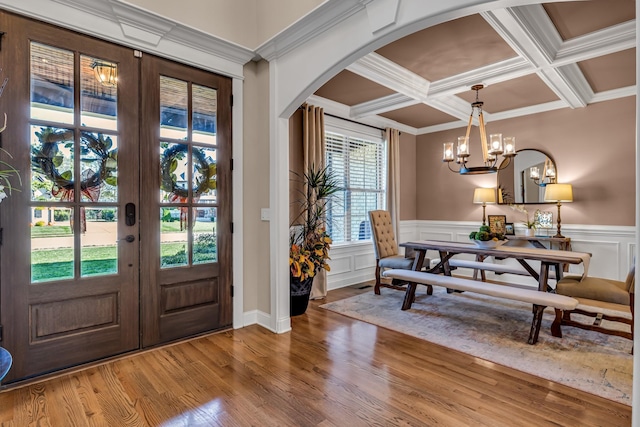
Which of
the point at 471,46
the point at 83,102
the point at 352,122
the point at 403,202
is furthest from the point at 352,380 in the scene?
the point at 403,202

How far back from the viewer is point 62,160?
2.46 meters

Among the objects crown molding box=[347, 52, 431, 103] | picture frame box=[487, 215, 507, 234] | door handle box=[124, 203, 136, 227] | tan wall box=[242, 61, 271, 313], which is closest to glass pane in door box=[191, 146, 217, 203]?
tan wall box=[242, 61, 271, 313]

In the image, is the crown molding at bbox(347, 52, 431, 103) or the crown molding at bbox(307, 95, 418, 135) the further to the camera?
the crown molding at bbox(307, 95, 418, 135)

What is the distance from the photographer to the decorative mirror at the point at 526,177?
16.5 feet

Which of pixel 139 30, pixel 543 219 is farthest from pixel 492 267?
pixel 139 30

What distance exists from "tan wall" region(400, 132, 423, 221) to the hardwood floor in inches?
147

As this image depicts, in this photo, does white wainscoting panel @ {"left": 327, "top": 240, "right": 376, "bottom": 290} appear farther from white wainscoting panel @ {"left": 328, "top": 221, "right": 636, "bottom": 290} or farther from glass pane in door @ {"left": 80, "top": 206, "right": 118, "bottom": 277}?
glass pane in door @ {"left": 80, "top": 206, "right": 118, "bottom": 277}

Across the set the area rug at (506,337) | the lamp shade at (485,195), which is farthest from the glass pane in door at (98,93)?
the lamp shade at (485,195)

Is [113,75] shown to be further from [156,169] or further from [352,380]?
[352,380]

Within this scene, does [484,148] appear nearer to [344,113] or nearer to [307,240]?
[344,113]

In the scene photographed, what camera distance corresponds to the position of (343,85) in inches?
165

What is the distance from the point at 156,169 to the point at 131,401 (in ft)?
5.81

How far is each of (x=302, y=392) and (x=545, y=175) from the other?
4.82m

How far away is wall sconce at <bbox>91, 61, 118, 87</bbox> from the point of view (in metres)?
2.61
